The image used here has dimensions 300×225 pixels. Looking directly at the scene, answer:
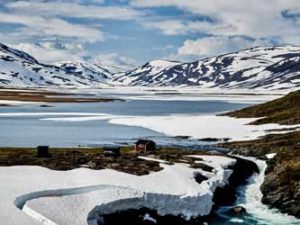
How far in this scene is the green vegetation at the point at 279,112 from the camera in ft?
350

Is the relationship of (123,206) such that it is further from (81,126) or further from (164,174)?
(81,126)

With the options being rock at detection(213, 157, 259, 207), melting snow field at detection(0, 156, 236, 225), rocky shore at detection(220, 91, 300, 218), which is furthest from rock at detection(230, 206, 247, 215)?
rocky shore at detection(220, 91, 300, 218)

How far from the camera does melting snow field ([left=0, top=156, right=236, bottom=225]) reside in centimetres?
3628

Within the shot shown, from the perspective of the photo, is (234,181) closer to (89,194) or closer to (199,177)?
(199,177)

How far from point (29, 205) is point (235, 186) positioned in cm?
2598

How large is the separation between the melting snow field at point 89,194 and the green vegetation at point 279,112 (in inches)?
2251

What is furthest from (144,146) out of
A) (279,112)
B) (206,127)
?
(279,112)

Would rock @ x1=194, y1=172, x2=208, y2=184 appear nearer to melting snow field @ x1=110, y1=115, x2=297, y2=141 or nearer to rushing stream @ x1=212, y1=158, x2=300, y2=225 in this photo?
rushing stream @ x1=212, y1=158, x2=300, y2=225

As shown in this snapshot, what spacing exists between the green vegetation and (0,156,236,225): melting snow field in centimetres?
5717

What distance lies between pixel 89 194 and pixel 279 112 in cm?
8420

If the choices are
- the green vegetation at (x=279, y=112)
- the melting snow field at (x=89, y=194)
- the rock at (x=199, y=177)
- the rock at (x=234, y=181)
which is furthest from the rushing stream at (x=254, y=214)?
the green vegetation at (x=279, y=112)

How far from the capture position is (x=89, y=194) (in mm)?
42031

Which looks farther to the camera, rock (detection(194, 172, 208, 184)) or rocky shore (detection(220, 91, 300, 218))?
rock (detection(194, 172, 208, 184))

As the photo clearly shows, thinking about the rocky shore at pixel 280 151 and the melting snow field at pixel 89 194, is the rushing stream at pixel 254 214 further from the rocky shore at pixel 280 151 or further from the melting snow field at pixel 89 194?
the melting snow field at pixel 89 194
